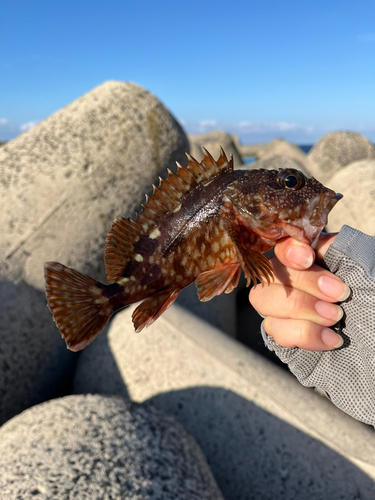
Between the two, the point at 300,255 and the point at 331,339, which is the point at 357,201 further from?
the point at 300,255

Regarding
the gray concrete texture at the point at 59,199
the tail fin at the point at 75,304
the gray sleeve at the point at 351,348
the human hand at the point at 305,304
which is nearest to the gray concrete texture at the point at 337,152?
the gray concrete texture at the point at 59,199

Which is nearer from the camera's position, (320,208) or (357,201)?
(320,208)

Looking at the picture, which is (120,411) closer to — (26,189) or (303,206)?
(303,206)

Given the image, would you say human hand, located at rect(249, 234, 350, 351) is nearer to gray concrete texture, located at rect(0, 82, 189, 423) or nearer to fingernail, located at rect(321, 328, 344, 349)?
fingernail, located at rect(321, 328, 344, 349)

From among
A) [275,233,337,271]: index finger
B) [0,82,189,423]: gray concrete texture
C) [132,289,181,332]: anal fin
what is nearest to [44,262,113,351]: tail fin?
[132,289,181,332]: anal fin

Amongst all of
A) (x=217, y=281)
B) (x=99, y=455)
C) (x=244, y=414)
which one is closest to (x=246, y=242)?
(x=217, y=281)
